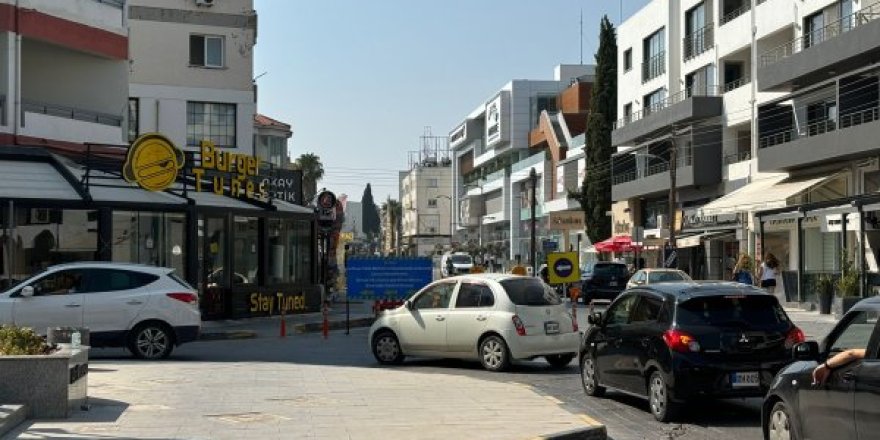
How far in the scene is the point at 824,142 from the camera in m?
35.5

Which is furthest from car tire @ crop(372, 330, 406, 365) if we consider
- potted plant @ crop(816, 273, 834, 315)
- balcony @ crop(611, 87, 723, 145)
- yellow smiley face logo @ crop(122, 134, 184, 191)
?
balcony @ crop(611, 87, 723, 145)

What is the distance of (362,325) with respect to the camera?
96.7ft

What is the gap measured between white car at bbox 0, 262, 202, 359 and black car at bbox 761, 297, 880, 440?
1236cm

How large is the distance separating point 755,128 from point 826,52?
8.49 meters

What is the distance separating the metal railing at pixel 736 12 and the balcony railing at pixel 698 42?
1.41m

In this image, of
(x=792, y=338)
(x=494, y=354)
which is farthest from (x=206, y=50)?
(x=792, y=338)

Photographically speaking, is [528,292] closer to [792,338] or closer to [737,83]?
[792,338]

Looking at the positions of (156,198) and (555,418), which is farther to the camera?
(156,198)

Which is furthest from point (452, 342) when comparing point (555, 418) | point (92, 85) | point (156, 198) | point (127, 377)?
point (92, 85)

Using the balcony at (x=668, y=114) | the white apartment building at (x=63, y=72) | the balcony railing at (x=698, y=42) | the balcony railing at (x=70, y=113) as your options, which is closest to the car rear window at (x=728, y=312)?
the white apartment building at (x=63, y=72)

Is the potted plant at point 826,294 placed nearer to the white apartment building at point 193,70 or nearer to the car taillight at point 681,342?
the car taillight at point 681,342

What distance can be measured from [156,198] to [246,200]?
14.7ft

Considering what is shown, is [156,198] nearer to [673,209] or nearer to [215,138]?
[215,138]

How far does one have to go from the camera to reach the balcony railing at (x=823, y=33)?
3381 cm
